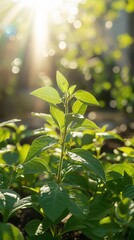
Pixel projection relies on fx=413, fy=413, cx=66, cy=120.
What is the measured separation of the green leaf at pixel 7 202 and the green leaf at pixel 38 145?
103 millimetres

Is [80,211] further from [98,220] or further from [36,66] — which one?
[36,66]

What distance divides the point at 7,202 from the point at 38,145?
0.55 feet

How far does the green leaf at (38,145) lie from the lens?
1.07 meters

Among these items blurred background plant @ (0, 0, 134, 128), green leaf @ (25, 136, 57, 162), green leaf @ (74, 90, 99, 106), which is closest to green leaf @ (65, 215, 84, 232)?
green leaf @ (25, 136, 57, 162)

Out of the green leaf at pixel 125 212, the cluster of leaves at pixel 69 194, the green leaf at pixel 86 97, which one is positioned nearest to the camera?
the green leaf at pixel 125 212

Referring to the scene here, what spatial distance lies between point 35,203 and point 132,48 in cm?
1048

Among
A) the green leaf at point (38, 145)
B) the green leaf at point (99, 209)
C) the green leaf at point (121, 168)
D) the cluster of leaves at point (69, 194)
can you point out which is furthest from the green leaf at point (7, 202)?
the green leaf at point (121, 168)

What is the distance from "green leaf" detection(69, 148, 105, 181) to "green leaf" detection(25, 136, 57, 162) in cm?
7

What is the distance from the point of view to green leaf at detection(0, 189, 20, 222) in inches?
40.1

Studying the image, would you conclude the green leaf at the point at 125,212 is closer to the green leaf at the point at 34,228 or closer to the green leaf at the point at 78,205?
the green leaf at the point at 78,205

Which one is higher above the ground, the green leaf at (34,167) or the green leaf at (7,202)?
the green leaf at (34,167)

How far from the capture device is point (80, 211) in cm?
103

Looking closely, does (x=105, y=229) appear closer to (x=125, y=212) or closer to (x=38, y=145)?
(x=125, y=212)

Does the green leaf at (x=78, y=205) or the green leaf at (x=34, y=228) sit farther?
the green leaf at (x=34, y=228)
